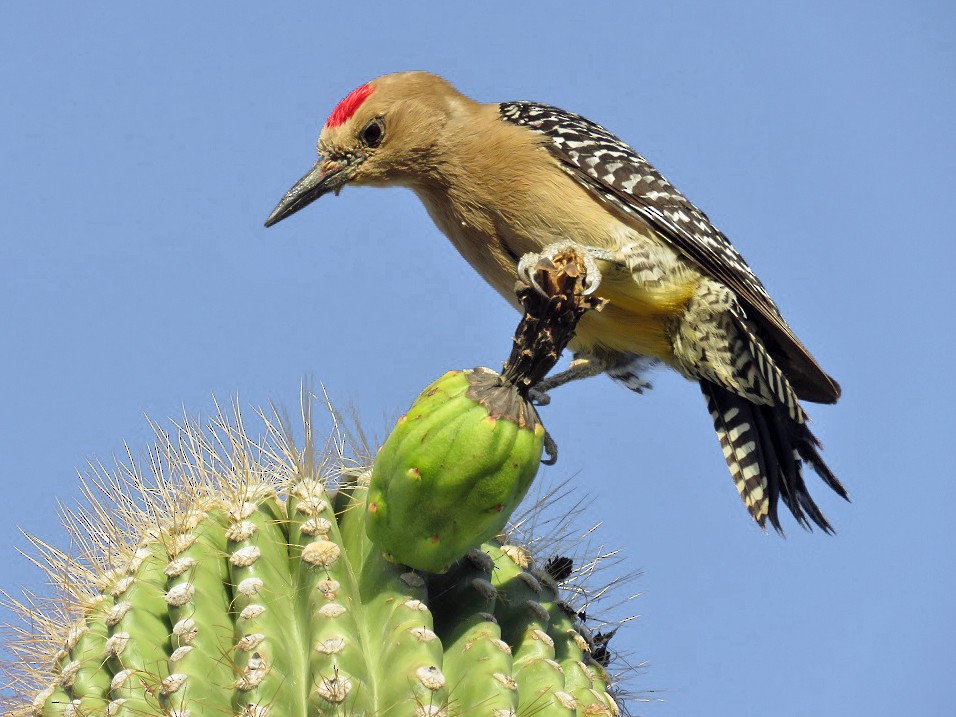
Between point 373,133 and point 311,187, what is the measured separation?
0.44m

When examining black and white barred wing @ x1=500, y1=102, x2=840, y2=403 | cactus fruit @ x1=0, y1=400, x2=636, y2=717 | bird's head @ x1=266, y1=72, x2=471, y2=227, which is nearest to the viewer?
cactus fruit @ x1=0, y1=400, x2=636, y2=717

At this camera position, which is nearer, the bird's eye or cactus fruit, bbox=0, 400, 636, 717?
cactus fruit, bbox=0, 400, 636, 717

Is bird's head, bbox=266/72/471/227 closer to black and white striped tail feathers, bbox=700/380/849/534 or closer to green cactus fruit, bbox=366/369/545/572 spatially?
black and white striped tail feathers, bbox=700/380/849/534

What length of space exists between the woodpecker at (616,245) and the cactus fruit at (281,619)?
2119mm

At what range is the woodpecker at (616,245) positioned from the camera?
5309 mm

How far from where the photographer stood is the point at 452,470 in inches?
111

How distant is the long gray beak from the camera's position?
5.36 m

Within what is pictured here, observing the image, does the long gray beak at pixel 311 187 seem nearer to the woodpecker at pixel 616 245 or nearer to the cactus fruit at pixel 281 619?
the woodpecker at pixel 616 245

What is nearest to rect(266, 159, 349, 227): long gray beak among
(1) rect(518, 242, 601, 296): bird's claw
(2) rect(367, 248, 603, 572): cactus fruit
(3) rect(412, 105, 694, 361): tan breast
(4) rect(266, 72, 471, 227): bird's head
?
(4) rect(266, 72, 471, 227): bird's head

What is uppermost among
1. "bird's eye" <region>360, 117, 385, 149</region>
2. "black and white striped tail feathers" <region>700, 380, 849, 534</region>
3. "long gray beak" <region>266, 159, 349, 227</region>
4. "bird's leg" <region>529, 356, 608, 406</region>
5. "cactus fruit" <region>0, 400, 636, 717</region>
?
"bird's eye" <region>360, 117, 385, 149</region>

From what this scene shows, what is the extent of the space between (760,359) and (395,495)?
3.02m

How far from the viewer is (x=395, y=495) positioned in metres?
2.89

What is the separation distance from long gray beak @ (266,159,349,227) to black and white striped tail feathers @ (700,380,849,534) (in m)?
2.11

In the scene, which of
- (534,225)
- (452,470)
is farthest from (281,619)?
(534,225)
